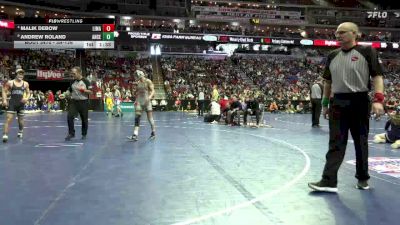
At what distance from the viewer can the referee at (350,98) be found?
4996mm

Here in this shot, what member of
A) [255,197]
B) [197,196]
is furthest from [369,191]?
[197,196]

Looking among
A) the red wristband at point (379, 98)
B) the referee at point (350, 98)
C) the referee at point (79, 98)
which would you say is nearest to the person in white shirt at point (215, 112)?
the referee at point (79, 98)

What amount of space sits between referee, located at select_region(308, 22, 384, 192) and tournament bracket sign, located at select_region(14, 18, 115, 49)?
24.3 meters

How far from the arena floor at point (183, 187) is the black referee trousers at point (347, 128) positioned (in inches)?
12.0

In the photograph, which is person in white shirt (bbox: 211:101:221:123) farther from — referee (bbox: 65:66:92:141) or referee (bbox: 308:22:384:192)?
referee (bbox: 308:22:384:192)

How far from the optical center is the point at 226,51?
49.0 metres

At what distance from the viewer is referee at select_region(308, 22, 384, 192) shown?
4996mm

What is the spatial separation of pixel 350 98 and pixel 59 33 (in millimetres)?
26062

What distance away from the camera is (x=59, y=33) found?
1109 inches

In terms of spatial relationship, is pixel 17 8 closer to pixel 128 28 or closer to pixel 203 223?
pixel 128 28

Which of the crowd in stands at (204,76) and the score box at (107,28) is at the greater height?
the score box at (107,28)

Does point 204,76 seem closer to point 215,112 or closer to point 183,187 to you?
point 215,112

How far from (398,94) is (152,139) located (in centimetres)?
3304

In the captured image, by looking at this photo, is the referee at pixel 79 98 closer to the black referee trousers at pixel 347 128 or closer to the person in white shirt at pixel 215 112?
the black referee trousers at pixel 347 128
